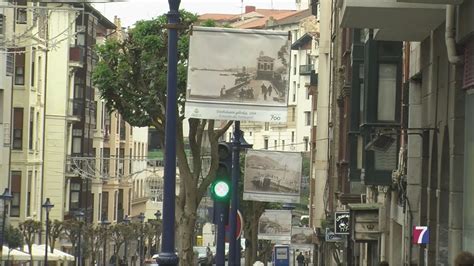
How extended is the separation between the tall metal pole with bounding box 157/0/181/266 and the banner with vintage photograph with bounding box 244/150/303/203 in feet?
77.8

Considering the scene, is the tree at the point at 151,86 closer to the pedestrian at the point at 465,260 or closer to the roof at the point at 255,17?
the pedestrian at the point at 465,260

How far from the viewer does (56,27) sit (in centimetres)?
7612

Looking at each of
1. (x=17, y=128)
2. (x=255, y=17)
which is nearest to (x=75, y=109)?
(x=17, y=128)

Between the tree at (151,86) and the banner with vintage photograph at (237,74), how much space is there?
20.6m

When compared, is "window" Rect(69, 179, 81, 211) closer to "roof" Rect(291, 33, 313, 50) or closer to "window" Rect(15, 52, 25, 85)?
"window" Rect(15, 52, 25, 85)

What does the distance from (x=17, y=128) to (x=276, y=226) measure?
1310 centimetres

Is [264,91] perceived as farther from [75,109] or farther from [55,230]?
[75,109]

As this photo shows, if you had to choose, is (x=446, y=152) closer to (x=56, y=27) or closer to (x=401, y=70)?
(x=401, y=70)

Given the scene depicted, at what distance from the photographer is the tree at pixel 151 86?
146 feet

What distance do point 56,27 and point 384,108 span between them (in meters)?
52.0

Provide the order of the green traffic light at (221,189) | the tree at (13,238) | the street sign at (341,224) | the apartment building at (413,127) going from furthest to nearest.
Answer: the tree at (13,238) < the street sign at (341,224) < the green traffic light at (221,189) < the apartment building at (413,127)

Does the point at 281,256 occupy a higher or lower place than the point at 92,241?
lower

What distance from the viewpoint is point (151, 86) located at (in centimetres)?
4559

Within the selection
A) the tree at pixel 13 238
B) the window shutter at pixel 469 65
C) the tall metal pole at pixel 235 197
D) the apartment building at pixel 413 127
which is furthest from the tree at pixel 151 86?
the window shutter at pixel 469 65
